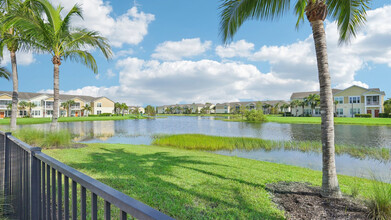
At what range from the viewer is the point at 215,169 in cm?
668

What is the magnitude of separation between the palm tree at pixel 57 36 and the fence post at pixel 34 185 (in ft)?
35.0

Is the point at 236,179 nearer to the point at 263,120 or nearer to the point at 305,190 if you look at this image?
the point at 305,190

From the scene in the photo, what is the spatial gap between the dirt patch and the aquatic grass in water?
33.9 ft

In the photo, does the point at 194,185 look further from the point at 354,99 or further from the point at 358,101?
the point at 354,99

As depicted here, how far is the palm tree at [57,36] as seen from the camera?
10391mm

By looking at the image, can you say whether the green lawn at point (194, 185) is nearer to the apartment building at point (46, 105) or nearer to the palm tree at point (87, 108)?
the apartment building at point (46, 105)

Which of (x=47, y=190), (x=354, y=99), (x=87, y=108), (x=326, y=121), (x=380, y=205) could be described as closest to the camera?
(x=47, y=190)

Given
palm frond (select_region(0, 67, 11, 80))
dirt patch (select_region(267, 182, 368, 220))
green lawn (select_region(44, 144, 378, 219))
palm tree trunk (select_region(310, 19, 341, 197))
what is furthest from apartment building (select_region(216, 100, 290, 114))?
dirt patch (select_region(267, 182, 368, 220))

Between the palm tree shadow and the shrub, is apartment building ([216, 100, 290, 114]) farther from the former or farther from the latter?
the shrub

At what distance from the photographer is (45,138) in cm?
1020

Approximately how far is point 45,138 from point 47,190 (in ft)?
33.5

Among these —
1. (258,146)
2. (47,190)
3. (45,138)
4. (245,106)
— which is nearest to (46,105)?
(45,138)

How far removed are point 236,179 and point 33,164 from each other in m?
4.68

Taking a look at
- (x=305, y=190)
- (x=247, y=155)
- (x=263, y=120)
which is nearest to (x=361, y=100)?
(x=263, y=120)
